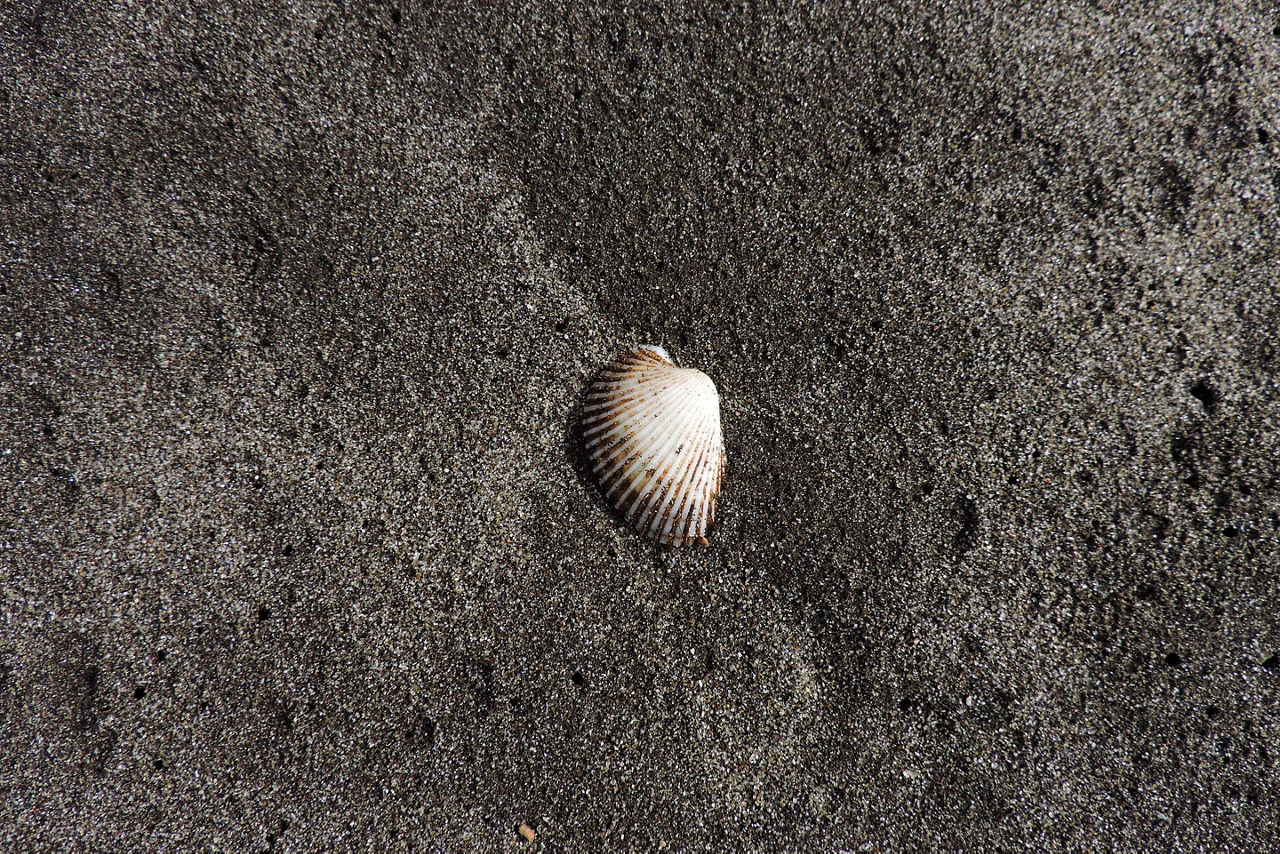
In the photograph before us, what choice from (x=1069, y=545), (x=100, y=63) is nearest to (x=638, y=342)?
(x=1069, y=545)

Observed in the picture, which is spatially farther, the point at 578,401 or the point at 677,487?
the point at 578,401

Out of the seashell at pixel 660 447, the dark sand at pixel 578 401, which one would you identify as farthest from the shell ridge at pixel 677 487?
the dark sand at pixel 578 401

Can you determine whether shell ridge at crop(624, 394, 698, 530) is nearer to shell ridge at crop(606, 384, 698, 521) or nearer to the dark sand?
shell ridge at crop(606, 384, 698, 521)

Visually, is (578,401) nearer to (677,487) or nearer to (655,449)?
(655,449)

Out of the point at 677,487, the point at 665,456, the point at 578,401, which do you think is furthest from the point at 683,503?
the point at 578,401

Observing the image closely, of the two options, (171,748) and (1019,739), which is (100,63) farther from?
(1019,739)

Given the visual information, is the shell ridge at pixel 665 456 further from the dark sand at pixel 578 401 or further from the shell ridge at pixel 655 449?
the dark sand at pixel 578 401
